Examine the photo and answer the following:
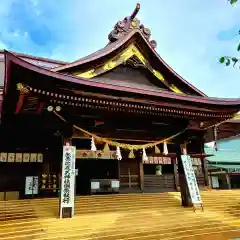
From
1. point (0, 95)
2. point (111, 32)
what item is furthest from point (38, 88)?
point (111, 32)

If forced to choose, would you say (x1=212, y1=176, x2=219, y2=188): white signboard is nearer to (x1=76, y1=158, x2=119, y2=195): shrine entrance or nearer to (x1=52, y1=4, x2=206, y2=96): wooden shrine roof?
(x1=76, y1=158, x2=119, y2=195): shrine entrance

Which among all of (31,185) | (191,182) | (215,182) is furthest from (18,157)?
(215,182)

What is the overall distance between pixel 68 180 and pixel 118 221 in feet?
6.91

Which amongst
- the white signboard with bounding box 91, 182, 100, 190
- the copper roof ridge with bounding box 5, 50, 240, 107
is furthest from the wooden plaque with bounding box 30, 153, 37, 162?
the copper roof ridge with bounding box 5, 50, 240, 107

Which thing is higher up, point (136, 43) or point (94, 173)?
point (136, 43)

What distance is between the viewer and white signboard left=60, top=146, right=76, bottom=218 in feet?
26.6

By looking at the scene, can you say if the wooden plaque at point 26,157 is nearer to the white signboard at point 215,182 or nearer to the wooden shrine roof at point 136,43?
the wooden shrine roof at point 136,43

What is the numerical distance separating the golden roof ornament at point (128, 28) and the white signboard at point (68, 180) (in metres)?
5.59

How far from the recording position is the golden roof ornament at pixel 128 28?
1112 cm

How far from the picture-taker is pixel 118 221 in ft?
25.4

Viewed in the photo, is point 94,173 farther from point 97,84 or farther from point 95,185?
point 97,84

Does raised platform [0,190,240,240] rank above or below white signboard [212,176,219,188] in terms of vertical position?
below

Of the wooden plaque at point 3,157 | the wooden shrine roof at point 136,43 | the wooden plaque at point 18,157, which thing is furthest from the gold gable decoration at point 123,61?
the wooden plaque at point 3,157

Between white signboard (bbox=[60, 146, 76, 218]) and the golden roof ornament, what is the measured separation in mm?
5592
